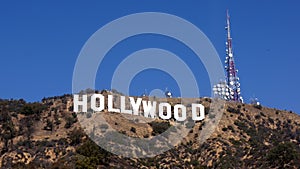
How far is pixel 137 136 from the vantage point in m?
100

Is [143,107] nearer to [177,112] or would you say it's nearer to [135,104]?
[135,104]

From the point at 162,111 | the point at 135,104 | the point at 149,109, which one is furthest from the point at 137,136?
the point at 162,111

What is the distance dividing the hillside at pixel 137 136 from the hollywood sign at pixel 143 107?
1361 mm

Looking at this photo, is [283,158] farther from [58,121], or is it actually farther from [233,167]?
[58,121]

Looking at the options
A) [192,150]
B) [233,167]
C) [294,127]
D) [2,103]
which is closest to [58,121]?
[2,103]

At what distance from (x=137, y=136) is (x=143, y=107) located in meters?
7.91

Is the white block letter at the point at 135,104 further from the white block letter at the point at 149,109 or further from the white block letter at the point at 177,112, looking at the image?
the white block letter at the point at 177,112

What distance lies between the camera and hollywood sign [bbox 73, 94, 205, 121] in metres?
102

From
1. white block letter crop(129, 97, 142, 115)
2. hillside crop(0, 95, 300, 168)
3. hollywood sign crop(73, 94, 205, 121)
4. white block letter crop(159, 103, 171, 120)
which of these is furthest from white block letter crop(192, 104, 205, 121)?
white block letter crop(129, 97, 142, 115)

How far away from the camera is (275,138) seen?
4284 inches

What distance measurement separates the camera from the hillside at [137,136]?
8531cm

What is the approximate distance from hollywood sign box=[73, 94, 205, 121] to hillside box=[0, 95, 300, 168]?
136 cm

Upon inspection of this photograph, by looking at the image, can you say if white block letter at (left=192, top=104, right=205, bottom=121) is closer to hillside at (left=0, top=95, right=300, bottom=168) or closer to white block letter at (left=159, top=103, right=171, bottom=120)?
hillside at (left=0, top=95, right=300, bottom=168)

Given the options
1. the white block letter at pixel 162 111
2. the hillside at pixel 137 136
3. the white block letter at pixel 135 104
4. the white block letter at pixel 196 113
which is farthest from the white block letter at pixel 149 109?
the white block letter at pixel 196 113
